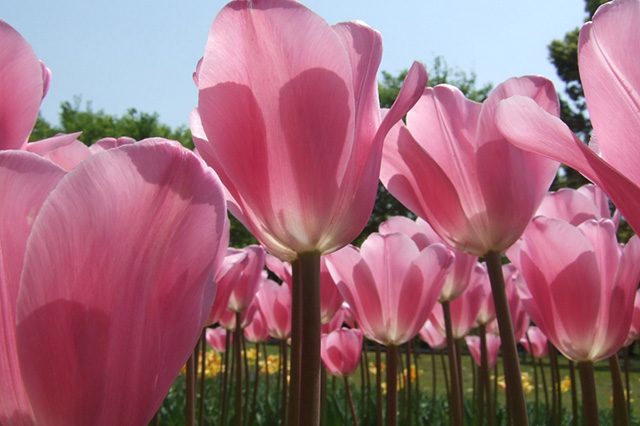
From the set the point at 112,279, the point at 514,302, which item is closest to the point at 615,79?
the point at 112,279

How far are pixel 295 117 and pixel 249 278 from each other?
1292 mm

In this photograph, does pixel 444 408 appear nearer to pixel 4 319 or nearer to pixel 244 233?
pixel 4 319

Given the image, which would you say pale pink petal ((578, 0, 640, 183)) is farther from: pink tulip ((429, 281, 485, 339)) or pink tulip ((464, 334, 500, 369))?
pink tulip ((464, 334, 500, 369))

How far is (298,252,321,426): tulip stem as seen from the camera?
51 centimetres

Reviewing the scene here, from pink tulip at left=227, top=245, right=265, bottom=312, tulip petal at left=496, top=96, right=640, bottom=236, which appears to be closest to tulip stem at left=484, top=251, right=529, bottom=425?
tulip petal at left=496, top=96, right=640, bottom=236

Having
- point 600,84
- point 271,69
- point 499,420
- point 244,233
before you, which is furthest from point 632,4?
point 244,233

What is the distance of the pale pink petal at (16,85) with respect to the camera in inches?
24.5

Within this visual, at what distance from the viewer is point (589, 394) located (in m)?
0.92

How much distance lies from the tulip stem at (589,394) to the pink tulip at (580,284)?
2cm

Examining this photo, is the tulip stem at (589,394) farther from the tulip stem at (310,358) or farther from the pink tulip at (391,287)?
the tulip stem at (310,358)

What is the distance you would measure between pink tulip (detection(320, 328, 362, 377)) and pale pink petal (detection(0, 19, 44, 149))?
188 cm

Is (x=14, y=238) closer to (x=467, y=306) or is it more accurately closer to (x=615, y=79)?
(x=615, y=79)

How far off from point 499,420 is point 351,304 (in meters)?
1.66

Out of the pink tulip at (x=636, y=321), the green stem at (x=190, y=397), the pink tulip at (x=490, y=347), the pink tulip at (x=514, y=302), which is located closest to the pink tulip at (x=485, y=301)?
the pink tulip at (x=514, y=302)
